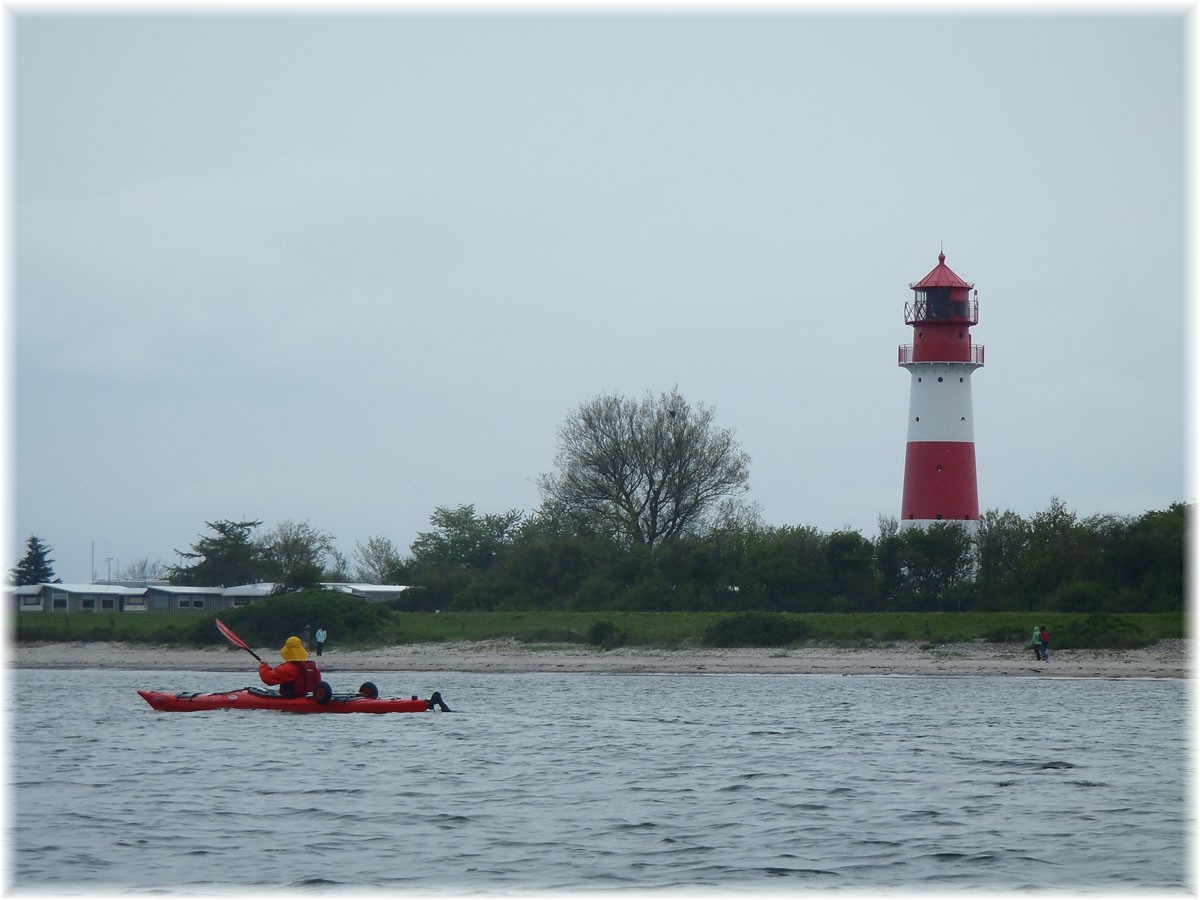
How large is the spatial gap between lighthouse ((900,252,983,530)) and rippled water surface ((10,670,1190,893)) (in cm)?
1674

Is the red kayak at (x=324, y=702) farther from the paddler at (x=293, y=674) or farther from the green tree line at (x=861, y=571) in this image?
the green tree line at (x=861, y=571)

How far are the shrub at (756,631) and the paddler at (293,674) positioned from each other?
21775 mm

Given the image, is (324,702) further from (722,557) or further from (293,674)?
(722,557)

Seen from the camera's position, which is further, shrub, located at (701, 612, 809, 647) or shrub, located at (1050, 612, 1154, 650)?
shrub, located at (701, 612, 809, 647)

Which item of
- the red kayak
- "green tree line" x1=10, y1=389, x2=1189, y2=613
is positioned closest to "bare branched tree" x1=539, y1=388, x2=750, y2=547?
"green tree line" x1=10, y1=389, x2=1189, y2=613

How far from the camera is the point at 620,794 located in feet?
86.6

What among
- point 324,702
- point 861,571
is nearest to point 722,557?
point 861,571

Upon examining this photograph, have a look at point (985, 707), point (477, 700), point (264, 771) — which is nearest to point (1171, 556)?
point (985, 707)

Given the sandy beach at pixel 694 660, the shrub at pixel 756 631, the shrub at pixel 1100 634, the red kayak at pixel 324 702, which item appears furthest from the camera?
the shrub at pixel 756 631

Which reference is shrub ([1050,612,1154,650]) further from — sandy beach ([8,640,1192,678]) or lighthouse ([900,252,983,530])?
lighthouse ([900,252,983,530])

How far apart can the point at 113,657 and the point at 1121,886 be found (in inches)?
1934

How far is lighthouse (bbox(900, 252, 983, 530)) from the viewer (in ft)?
196

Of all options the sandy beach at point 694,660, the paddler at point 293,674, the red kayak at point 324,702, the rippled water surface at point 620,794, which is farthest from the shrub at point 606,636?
the paddler at point 293,674

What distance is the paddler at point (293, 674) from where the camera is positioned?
115 ft
